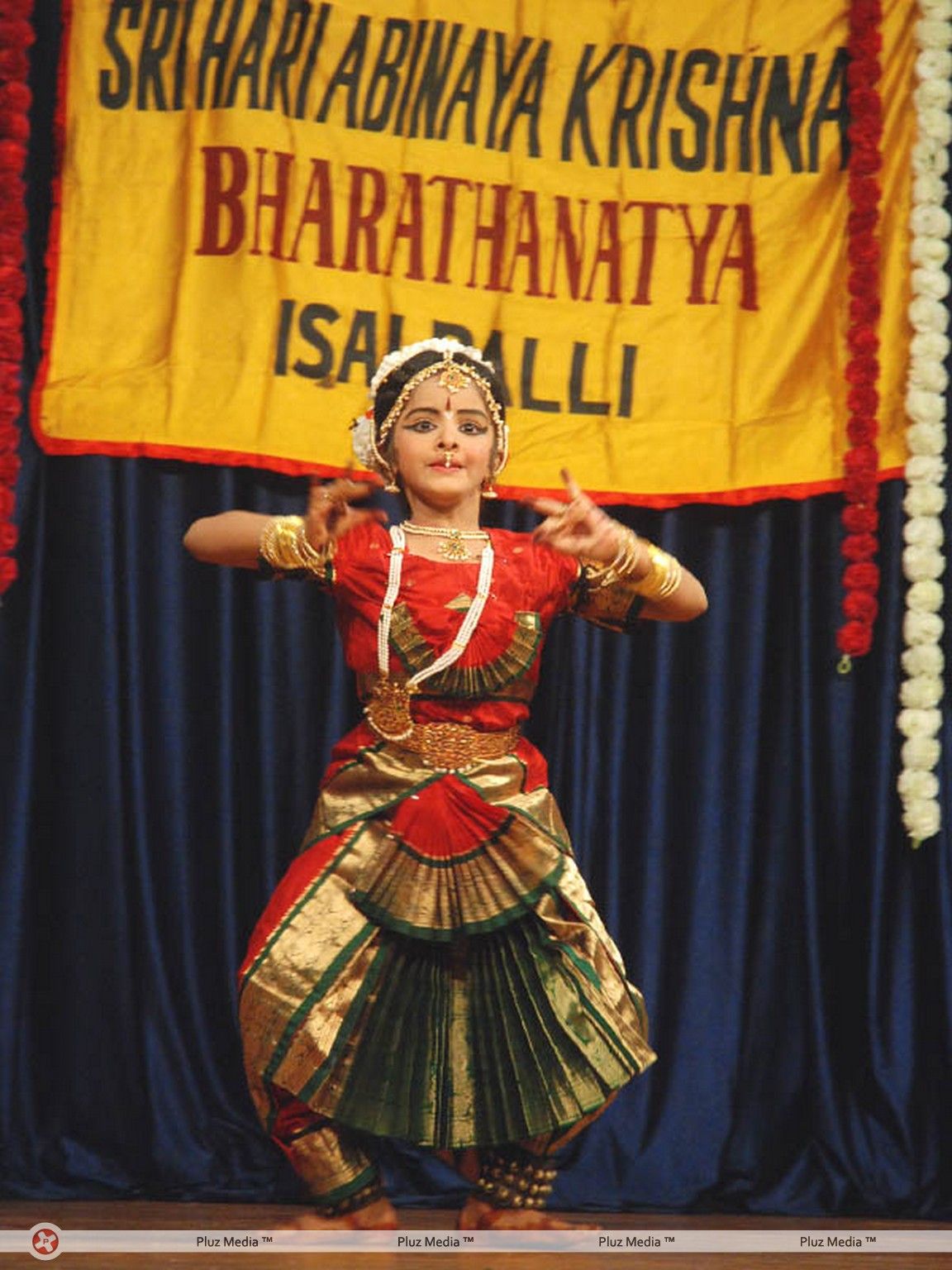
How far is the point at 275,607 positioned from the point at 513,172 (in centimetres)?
107

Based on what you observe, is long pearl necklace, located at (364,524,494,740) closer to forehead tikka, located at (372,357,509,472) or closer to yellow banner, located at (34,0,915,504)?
forehead tikka, located at (372,357,509,472)

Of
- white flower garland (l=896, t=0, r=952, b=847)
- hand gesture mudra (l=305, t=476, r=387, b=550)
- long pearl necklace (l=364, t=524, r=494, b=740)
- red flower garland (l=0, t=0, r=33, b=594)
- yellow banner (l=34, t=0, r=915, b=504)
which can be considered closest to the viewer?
hand gesture mudra (l=305, t=476, r=387, b=550)

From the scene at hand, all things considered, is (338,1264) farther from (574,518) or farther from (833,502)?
(833,502)

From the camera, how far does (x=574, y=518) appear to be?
10.3ft

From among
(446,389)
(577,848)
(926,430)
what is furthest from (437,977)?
(926,430)

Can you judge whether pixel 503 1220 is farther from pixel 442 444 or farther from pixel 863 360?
pixel 863 360

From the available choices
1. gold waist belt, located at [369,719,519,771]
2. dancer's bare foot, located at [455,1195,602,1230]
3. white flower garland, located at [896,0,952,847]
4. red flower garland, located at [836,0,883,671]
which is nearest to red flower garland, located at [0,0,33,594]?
gold waist belt, located at [369,719,519,771]

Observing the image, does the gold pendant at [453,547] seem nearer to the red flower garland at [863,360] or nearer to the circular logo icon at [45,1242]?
the red flower garland at [863,360]

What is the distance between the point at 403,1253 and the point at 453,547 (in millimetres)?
1196

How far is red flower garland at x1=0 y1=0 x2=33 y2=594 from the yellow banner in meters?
0.09

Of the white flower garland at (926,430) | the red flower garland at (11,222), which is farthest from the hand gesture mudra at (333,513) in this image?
the white flower garland at (926,430)

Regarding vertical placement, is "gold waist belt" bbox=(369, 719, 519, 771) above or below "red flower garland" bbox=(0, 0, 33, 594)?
below

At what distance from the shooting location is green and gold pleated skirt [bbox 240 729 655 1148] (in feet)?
10.1

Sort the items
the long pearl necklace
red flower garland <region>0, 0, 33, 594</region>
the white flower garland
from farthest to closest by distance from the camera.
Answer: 1. the white flower garland
2. red flower garland <region>0, 0, 33, 594</region>
3. the long pearl necklace
